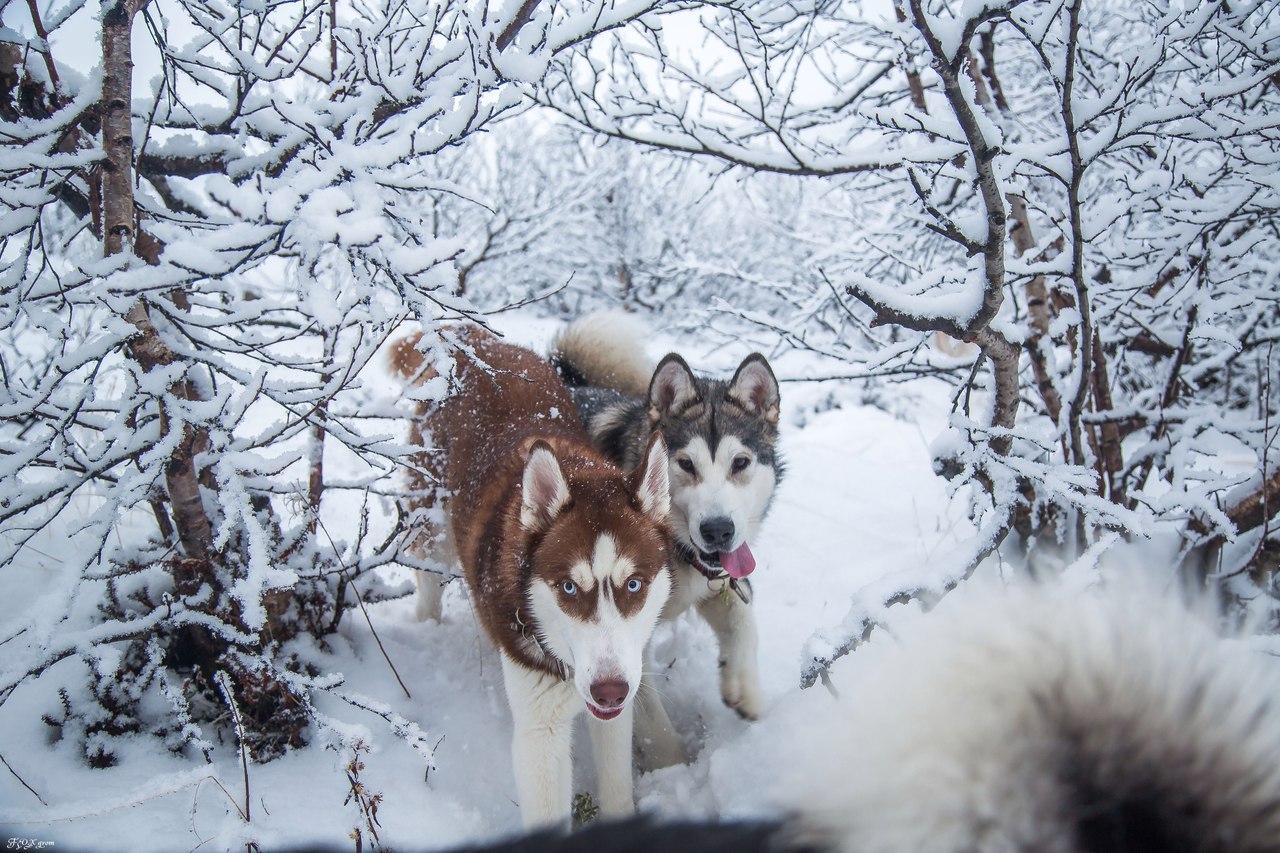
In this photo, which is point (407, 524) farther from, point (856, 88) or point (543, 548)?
point (856, 88)

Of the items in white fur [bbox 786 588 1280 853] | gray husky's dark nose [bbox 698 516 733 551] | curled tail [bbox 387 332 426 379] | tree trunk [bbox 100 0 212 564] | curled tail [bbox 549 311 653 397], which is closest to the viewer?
white fur [bbox 786 588 1280 853]

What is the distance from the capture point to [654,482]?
2301mm

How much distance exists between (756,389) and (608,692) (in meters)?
1.72

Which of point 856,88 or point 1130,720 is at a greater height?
point 856,88

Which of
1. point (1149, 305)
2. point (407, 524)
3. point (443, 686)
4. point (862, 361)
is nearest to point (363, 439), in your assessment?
point (407, 524)

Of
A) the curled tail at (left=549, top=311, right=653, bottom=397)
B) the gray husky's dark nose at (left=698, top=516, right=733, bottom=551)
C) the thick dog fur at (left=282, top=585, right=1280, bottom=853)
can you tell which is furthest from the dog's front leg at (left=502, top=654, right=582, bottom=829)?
the curled tail at (left=549, top=311, right=653, bottom=397)

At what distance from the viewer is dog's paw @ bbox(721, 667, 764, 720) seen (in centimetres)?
268

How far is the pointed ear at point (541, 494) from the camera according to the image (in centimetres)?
210

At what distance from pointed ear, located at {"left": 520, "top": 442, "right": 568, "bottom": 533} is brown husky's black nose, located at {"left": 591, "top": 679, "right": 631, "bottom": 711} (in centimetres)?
54

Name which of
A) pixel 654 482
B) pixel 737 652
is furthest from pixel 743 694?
pixel 654 482

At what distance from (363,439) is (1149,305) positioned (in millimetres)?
3645

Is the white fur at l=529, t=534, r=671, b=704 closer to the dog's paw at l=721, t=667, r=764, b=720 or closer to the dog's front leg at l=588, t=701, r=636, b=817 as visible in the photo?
the dog's front leg at l=588, t=701, r=636, b=817

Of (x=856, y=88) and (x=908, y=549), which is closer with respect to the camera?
(x=856, y=88)

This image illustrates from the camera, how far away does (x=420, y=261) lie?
1.60m
